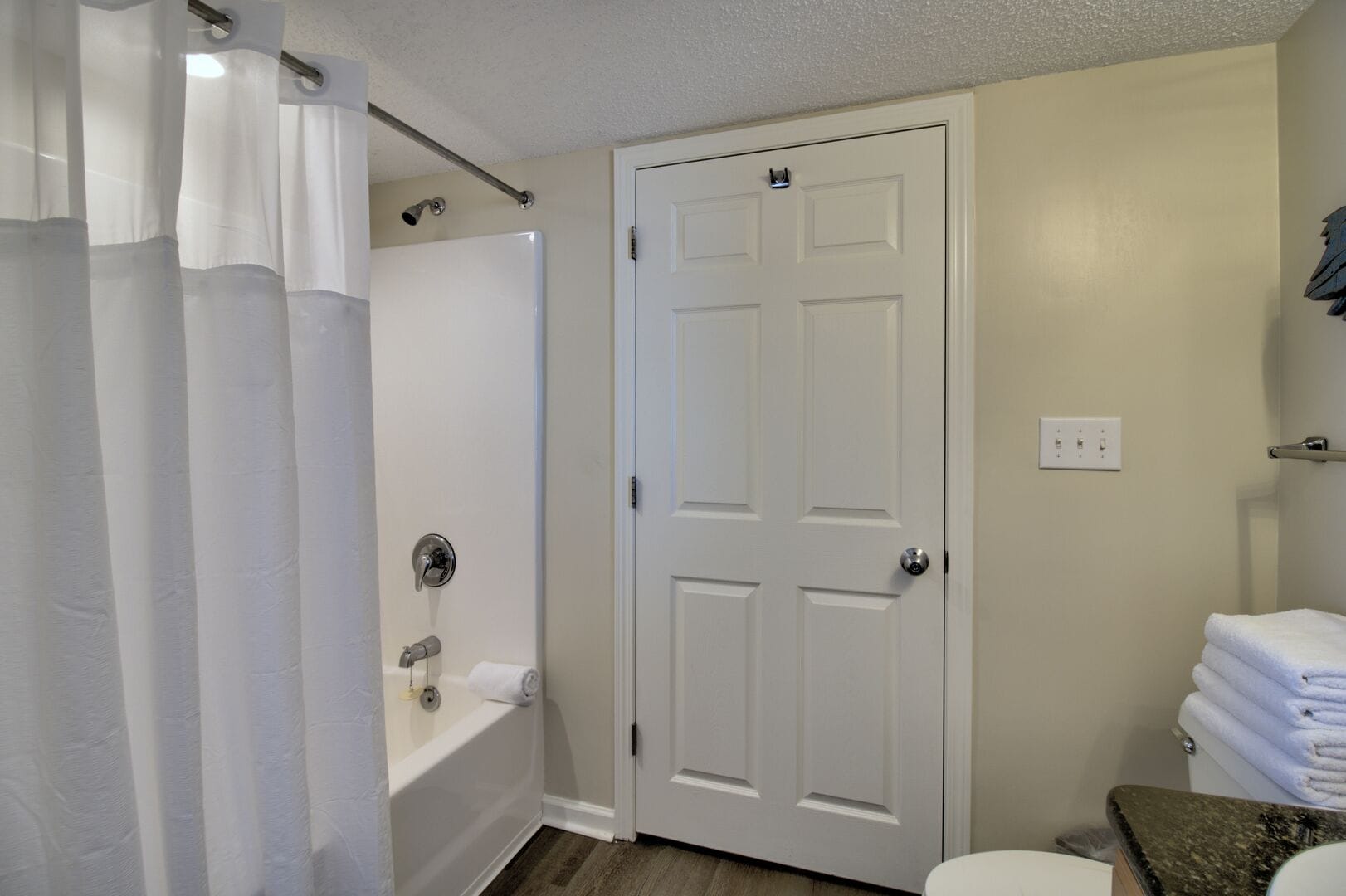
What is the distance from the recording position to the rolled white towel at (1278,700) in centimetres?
90

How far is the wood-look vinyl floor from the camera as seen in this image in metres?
1.63

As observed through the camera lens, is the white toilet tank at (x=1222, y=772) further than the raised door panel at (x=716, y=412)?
No

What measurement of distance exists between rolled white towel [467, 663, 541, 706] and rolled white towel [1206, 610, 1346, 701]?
1.67 m

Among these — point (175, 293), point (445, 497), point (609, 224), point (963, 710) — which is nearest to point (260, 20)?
point (175, 293)

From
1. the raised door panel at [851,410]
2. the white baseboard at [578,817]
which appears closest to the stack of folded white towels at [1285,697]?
the raised door panel at [851,410]

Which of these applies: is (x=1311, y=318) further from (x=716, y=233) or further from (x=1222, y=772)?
(x=716, y=233)

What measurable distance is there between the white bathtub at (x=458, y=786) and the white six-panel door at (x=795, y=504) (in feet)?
1.24

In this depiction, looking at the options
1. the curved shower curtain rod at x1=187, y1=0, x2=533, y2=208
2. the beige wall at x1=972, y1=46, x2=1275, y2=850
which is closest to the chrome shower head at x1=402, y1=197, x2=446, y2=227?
the curved shower curtain rod at x1=187, y1=0, x2=533, y2=208

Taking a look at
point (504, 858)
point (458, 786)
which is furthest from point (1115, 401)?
point (504, 858)

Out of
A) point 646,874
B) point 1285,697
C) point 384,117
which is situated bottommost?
point 646,874

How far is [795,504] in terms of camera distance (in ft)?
5.53

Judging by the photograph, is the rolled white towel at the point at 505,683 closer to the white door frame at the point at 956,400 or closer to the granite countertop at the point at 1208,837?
the white door frame at the point at 956,400

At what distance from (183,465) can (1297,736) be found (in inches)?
66.4

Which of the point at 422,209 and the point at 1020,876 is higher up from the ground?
the point at 422,209
